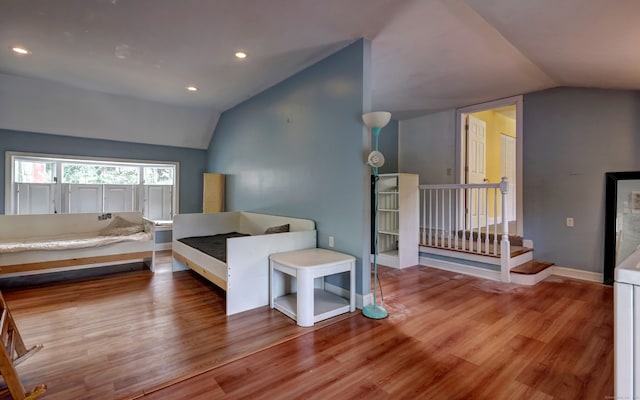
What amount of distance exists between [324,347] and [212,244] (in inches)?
84.9

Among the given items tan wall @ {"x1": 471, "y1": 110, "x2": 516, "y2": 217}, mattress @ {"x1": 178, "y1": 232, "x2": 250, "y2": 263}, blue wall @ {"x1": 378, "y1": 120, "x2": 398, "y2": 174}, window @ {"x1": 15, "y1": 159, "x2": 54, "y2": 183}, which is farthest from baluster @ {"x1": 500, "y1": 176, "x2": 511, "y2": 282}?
window @ {"x1": 15, "y1": 159, "x2": 54, "y2": 183}

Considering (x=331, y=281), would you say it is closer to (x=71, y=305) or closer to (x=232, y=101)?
(x=71, y=305)

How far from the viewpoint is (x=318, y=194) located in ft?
11.0

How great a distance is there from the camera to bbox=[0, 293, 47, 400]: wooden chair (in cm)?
151

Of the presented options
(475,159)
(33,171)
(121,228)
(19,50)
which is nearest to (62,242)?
(121,228)

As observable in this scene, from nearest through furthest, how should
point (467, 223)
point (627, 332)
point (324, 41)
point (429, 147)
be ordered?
point (627, 332)
point (324, 41)
point (467, 223)
point (429, 147)

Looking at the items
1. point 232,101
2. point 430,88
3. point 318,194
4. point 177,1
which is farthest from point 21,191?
point 430,88

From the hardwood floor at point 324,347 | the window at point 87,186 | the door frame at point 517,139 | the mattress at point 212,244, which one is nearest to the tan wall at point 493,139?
the door frame at point 517,139

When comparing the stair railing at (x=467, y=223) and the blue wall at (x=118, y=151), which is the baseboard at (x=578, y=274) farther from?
the blue wall at (x=118, y=151)

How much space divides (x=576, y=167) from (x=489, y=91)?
58.0 inches

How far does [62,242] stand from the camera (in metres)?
3.69

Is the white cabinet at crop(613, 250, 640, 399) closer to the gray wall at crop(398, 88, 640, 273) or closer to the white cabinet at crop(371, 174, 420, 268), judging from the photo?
the white cabinet at crop(371, 174, 420, 268)

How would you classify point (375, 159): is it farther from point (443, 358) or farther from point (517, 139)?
point (517, 139)

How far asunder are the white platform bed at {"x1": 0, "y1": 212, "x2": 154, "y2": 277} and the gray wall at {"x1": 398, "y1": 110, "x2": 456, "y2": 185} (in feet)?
15.1
